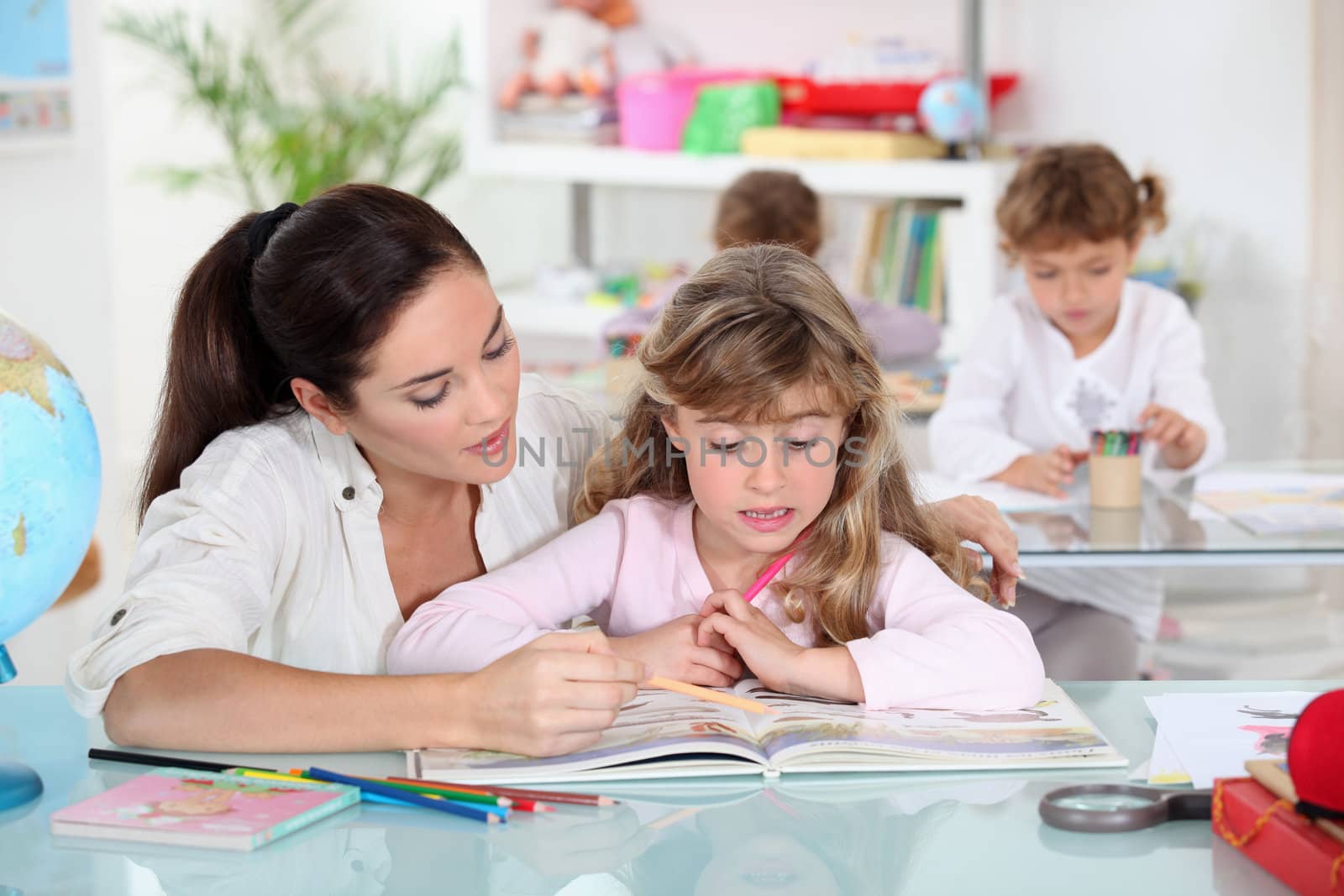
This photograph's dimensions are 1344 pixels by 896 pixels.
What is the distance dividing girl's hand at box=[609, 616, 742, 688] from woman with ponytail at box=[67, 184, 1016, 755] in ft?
0.49

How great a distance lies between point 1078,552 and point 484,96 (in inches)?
111

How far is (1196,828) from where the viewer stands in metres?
0.99

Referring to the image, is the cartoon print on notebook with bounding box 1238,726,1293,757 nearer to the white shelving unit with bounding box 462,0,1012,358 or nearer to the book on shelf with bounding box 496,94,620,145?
the white shelving unit with bounding box 462,0,1012,358

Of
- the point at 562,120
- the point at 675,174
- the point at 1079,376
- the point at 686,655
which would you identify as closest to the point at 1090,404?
the point at 1079,376

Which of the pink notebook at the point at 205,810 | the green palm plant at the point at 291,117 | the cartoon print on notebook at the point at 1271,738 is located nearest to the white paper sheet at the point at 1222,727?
the cartoon print on notebook at the point at 1271,738

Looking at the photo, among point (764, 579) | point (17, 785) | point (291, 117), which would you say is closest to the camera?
point (17, 785)

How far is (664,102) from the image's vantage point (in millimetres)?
3918

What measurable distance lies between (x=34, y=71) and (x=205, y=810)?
2.89m

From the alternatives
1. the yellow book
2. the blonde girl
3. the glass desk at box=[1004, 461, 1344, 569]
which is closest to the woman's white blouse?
the blonde girl

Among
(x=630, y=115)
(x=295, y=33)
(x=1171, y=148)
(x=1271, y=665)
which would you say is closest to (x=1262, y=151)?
(x=1171, y=148)

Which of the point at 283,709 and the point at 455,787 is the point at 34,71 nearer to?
the point at 283,709

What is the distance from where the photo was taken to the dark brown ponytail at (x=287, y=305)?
130cm

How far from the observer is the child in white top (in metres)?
2.25

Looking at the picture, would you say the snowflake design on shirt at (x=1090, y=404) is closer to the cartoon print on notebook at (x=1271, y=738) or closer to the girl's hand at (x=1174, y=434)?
the girl's hand at (x=1174, y=434)
